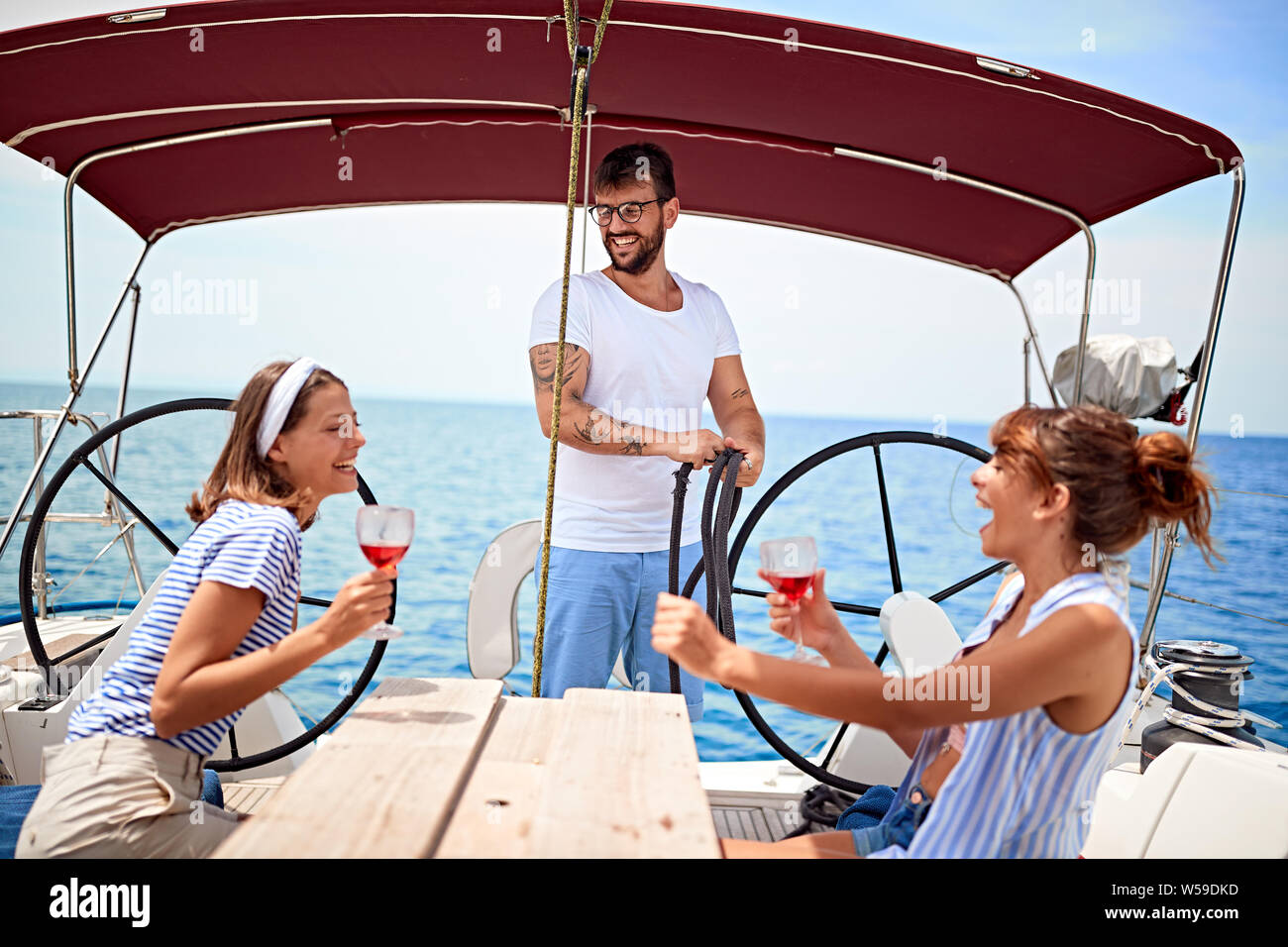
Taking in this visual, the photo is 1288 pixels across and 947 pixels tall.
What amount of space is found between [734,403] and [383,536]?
1.33m

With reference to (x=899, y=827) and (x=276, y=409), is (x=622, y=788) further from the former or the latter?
(x=276, y=409)

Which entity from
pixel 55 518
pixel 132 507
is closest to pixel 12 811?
pixel 132 507

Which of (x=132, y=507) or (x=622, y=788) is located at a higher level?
(x=132, y=507)

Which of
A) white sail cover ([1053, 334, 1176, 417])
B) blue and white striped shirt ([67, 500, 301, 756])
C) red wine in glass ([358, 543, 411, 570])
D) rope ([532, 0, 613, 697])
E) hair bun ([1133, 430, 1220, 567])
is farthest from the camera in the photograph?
white sail cover ([1053, 334, 1176, 417])

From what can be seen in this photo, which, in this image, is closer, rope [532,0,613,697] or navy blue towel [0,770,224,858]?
navy blue towel [0,770,224,858]

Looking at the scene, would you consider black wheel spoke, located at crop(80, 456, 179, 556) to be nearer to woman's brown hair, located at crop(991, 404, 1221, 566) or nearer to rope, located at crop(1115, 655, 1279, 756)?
woman's brown hair, located at crop(991, 404, 1221, 566)

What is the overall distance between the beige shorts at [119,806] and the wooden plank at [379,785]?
0.27m

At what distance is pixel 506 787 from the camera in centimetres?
130

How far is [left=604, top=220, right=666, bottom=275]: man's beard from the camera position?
243 cm

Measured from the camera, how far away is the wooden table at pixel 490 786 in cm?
103

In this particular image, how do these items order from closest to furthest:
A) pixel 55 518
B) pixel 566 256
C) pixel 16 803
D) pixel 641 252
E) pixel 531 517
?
pixel 16 803 < pixel 566 256 < pixel 641 252 < pixel 55 518 < pixel 531 517

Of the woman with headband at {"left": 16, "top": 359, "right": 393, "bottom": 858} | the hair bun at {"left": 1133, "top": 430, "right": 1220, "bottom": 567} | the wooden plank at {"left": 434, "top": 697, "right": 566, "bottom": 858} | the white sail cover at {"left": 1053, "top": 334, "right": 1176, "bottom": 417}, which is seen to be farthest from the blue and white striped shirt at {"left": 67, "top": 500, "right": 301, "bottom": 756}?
the white sail cover at {"left": 1053, "top": 334, "right": 1176, "bottom": 417}

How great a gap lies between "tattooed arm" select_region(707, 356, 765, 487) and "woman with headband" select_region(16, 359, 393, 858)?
130cm
